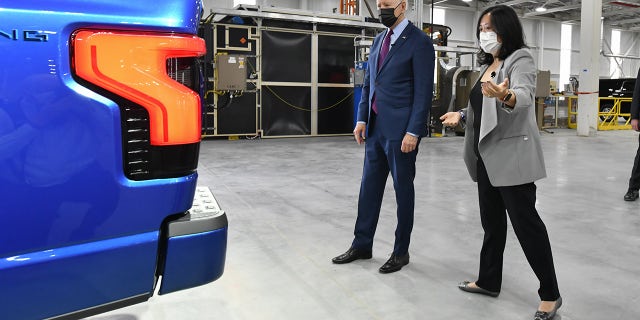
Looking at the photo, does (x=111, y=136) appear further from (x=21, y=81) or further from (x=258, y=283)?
(x=258, y=283)

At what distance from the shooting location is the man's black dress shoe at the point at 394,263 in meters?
2.76

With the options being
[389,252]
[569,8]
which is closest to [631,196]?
[389,252]

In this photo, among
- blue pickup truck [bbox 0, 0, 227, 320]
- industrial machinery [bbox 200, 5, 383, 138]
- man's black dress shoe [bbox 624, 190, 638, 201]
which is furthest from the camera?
industrial machinery [bbox 200, 5, 383, 138]

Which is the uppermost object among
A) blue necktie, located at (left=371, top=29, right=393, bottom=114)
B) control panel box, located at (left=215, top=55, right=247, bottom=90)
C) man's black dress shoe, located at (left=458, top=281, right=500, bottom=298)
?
control panel box, located at (left=215, top=55, right=247, bottom=90)

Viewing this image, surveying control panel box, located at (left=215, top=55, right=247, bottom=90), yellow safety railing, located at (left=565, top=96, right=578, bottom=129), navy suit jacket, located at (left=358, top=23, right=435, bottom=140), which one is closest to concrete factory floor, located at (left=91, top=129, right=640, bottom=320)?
navy suit jacket, located at (left=358, top=23, right=435, bottom=140)

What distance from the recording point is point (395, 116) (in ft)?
8.90

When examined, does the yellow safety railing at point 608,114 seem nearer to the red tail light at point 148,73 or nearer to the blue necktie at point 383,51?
the blue necktie at point 383,51

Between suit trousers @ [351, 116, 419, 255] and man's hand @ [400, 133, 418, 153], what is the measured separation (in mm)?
61

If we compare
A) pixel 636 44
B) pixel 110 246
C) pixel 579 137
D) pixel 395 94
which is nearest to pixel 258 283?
pixel 395 94

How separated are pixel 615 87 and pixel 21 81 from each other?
2099 cm

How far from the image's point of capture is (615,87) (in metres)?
18.3

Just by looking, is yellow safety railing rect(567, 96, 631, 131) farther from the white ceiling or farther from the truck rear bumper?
the truck rear bumper

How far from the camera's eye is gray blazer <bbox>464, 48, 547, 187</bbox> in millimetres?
2086

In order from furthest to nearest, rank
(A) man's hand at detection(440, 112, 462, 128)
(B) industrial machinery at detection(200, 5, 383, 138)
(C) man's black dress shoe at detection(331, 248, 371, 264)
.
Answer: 1. (B) industrial machinery at detection(200, 5, 383, 138)
2. (C) man's black dress shoe at detection(331, 248, 371, 264)
3. (A) man's hand at detection(440, 112, 462, 128)
